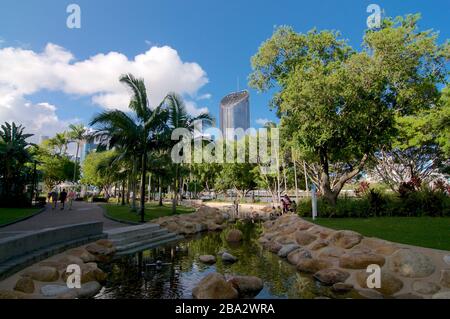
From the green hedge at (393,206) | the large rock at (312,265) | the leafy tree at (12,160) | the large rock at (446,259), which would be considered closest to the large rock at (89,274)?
the large rock at (312,265)

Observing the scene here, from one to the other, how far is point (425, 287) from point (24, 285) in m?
8.44

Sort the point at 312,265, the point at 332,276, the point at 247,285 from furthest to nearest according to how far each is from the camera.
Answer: the point at 312,265, the point at 332,276, the point at 247,285

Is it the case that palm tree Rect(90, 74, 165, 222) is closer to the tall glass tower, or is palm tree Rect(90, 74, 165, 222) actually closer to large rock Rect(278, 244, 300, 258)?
large rock Rect(278, 244, 300, 258)

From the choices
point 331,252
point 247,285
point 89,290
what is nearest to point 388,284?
point 331,252

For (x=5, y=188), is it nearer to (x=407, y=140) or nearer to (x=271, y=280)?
(x=271, y=280)

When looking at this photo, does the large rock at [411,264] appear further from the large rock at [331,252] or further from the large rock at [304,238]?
the large rock at [304,238]

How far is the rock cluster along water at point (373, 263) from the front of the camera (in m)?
7.11

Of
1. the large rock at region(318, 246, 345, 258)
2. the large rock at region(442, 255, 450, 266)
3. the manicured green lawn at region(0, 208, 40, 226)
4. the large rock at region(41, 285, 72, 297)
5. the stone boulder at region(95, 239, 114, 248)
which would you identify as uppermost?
the manicured green lawn at region(0, 208, 40, 226)

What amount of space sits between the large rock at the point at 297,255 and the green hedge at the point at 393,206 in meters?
9.12

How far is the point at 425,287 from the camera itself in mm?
6953

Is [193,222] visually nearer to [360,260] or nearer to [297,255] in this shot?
[297,255]

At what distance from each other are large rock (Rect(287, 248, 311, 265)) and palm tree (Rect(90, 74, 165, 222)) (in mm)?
12153

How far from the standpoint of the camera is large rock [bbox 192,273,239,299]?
22.7 ft

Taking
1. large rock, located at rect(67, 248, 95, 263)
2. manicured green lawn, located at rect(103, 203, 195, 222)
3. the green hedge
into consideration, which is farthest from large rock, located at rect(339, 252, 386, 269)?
manicured green lawn, located at rect(103, 203, 195, 222)
